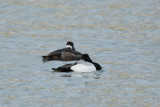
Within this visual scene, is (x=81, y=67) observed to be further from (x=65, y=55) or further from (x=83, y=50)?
(x=83, y=50)

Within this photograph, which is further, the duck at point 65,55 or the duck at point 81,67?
the duck at point 65,55

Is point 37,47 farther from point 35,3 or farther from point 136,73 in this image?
point 35,3

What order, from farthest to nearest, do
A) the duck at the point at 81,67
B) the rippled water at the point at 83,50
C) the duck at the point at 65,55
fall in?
the duck at the point at 65,55 < the duck at the point at 81,67 < the rippled water at the point at 83,50

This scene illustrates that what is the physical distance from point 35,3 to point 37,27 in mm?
5697

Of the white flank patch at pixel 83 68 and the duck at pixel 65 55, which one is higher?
the duck at pixel 65 55

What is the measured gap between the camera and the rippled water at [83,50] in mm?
15594

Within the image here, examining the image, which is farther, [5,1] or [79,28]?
[5,1]

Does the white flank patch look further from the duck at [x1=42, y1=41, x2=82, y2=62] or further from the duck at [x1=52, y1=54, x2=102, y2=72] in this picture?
the duck at [x1=42, y1=41, x2=82, y2=62]

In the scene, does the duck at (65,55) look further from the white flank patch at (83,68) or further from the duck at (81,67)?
the white flank patch at (83,68)

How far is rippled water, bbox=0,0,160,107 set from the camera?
15.6 meters

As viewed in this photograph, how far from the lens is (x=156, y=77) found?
1795 cm

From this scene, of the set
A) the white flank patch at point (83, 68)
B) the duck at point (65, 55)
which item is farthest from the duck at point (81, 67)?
the duck at point (65, 55)

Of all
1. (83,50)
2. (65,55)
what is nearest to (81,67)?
(65,55)

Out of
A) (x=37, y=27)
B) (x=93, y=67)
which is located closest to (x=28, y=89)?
(x=93, y=67)
